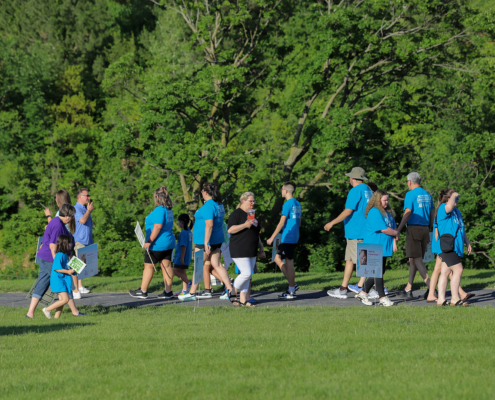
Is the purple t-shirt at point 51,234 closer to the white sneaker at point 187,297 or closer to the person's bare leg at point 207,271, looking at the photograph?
the white sneaker at point 187,297

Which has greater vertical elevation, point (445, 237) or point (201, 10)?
point (201, 10)

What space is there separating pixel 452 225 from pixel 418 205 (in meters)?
1.14

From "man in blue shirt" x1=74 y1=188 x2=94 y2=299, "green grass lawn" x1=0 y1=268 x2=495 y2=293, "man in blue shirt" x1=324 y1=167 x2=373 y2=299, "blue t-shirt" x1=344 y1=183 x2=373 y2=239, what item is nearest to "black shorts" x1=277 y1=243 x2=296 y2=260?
"man in blue shirt" x1=324 y1=167 x2=373 y2=299

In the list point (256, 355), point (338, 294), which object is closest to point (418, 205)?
point (338, 294)

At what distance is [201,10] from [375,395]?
65.7 ft

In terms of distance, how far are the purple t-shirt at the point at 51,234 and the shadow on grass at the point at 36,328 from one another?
125cm

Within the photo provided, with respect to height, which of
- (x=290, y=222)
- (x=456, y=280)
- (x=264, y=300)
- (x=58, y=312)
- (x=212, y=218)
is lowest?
(x=264, y=300)

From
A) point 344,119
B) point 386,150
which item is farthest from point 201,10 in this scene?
point 386,150

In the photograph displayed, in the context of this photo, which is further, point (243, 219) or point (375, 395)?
point (243, 219)

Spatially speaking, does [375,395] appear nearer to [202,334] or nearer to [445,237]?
[202,334]

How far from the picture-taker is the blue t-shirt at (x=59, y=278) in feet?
27.7

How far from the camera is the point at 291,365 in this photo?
5445mm

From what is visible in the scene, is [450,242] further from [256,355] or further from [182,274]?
[182,274]

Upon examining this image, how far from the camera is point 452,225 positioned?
29.0 ft
